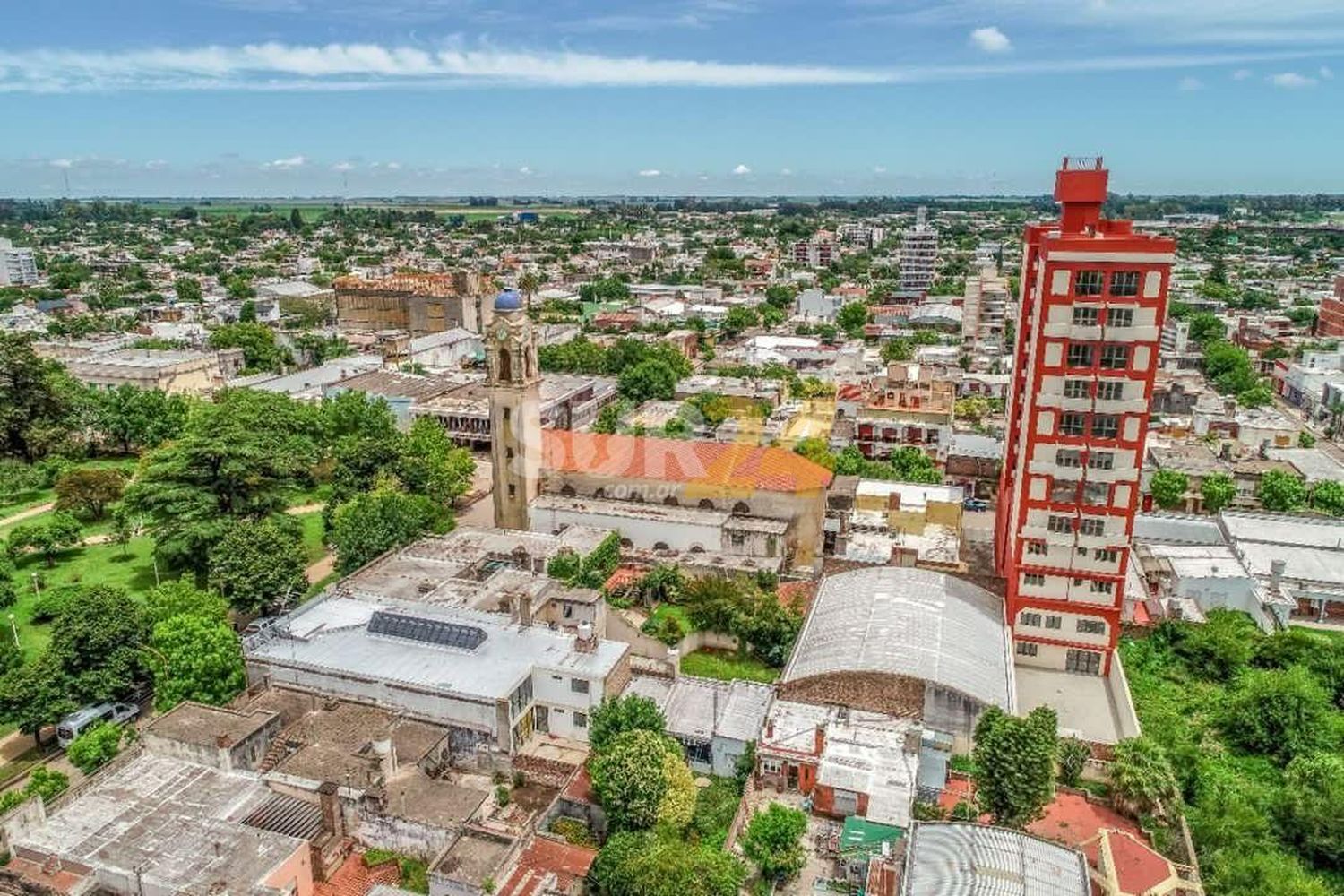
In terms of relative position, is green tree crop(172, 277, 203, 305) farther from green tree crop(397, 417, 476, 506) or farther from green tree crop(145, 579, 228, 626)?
green tree crop(145, 579, 228, 626)

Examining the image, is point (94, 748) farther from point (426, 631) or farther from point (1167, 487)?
point (1167, 487)

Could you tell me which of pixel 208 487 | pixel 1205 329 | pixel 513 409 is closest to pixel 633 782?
pixel 513 409

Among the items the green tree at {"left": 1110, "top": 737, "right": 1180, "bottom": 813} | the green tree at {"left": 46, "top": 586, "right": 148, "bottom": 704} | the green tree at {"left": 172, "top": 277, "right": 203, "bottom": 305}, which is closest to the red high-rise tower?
the green tree at {"left": 1110, "top": 737, "right": 1180, "bottom": 813}

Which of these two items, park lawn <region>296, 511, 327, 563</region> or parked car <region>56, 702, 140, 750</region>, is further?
park lawn <region>296, 511, 327, 563</region>

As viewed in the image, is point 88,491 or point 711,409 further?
point 711,409

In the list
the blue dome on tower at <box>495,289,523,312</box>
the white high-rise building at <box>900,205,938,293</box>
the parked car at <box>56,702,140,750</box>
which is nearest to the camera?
the parked car at <box>56,702,140,750</box>

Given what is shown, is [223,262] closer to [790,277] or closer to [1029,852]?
[790,277]

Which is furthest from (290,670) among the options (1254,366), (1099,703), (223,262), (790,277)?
(223,262)
